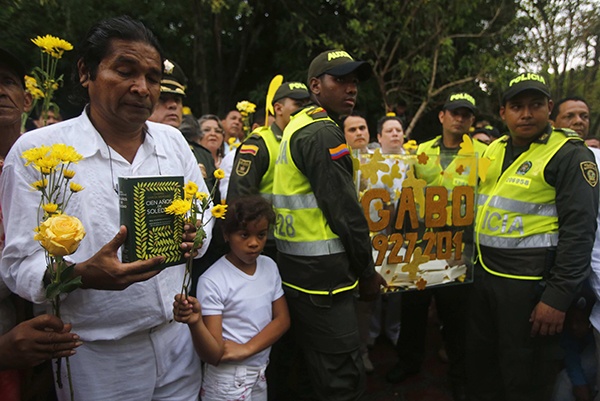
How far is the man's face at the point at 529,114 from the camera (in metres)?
2.63

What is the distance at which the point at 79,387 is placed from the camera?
60.4 inches

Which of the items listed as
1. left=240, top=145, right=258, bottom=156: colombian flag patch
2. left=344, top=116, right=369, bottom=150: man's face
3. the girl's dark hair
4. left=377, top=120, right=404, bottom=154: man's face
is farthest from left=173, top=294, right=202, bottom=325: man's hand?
left=377, top=120, right=404, bottom=154: man's face

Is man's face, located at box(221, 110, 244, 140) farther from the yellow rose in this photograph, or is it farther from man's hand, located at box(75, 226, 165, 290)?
the yellow rose

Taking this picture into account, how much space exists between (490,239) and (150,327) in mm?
2140

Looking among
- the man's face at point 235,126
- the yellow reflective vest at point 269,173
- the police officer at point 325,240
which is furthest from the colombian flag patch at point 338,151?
the man's face at point 235,126

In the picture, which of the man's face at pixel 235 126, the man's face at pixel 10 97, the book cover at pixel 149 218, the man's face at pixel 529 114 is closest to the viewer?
the book cover at pixel 149 218

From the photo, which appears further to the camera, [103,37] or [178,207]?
[103,37]

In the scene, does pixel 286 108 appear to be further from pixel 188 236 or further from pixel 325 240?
pixel 188 236

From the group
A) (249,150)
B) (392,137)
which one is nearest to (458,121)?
(392,137)

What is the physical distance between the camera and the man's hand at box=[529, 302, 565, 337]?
2373 mm

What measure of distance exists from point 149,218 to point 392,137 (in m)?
3.59

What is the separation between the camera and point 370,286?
101 inches

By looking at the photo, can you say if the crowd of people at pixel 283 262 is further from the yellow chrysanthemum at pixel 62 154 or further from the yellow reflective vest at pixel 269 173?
the yellow chrysanthemum at pixel 62 154

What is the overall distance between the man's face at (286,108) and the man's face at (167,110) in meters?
0.83
